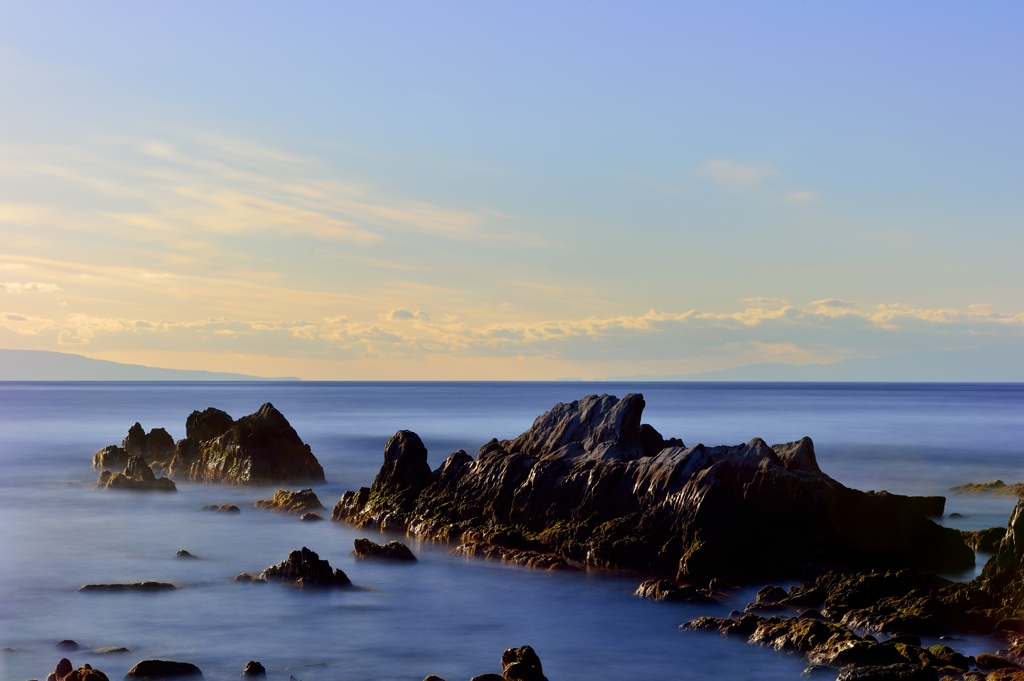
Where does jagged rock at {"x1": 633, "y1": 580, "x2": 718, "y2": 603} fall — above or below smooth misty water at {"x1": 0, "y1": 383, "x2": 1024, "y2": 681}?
above

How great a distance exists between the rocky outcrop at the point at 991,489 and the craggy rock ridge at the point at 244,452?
3362 cm

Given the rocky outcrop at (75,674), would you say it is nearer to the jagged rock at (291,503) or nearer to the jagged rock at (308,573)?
the jagged rock at (308,573)

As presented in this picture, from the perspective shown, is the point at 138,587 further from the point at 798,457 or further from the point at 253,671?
the point at 798,457

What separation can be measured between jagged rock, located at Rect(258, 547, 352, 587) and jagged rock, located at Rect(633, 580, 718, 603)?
860 centimetres

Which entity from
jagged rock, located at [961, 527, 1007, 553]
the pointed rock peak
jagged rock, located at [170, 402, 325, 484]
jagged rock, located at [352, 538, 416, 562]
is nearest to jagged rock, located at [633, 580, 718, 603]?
the pointed rock peak

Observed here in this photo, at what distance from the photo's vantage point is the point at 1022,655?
2036 cm

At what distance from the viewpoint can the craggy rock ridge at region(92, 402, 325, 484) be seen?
173ft

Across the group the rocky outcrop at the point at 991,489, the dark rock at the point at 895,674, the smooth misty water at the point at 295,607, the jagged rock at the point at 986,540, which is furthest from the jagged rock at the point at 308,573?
the rocky outcrop at the point at 991,489

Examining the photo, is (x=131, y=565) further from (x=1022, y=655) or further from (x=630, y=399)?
(x=1022, y=655)

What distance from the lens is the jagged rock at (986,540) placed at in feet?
106

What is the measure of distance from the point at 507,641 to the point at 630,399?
576 inches

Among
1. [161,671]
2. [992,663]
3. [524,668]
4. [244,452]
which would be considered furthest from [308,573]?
[244,452]

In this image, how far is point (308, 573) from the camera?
2914 centimetres

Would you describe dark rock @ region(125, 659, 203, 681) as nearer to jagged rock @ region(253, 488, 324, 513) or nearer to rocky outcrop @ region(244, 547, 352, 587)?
rocky outcrop @ region(244, 547, 352, 587)
